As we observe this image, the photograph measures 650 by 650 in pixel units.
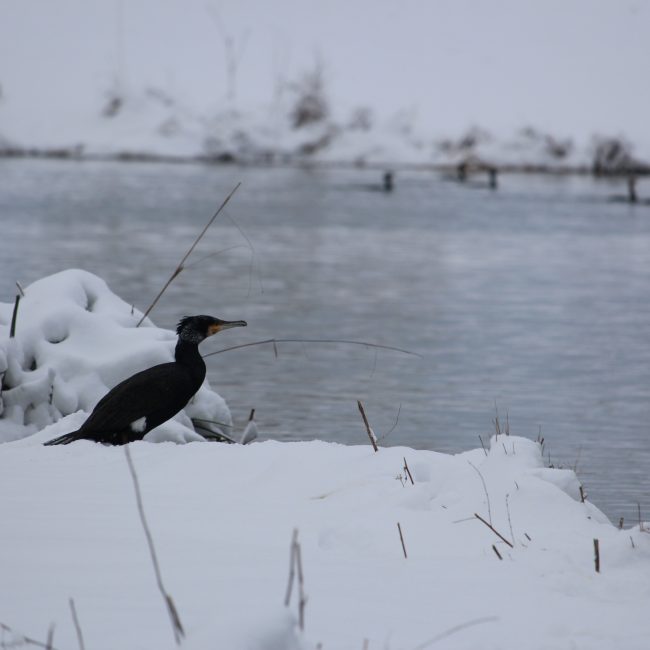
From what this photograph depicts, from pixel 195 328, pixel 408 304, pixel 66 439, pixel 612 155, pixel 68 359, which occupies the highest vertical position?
pixel 195 328

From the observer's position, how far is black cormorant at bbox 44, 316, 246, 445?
6.46 meters

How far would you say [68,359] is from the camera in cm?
788

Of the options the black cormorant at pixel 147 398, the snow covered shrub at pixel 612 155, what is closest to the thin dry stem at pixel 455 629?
the black cormorant at pixel 147 398

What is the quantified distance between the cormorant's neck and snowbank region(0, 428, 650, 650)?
3.37 ft

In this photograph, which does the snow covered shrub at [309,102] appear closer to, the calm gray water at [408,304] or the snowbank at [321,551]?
the calm gray water at [408,304]

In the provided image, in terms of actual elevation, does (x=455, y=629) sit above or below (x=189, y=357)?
below

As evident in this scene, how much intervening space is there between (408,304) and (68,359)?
9474mm

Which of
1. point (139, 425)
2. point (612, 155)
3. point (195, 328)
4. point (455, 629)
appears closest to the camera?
point (455, 629)

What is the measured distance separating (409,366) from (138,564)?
7898 mm

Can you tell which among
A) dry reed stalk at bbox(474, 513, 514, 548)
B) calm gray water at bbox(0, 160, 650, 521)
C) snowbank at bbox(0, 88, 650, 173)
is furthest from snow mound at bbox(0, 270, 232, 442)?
snowbank at bbox(0, 88, 650, 173)

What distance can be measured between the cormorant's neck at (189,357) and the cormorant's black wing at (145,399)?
0.24 ft

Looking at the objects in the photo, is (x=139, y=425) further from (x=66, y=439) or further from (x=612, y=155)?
(x=612, y=155)

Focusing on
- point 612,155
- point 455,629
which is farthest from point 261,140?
point 455,629

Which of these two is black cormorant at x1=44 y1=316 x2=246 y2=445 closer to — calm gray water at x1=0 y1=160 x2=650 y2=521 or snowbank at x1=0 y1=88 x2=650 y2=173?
calm gray water at x1=0 y1=160 x2=650 y2=521
